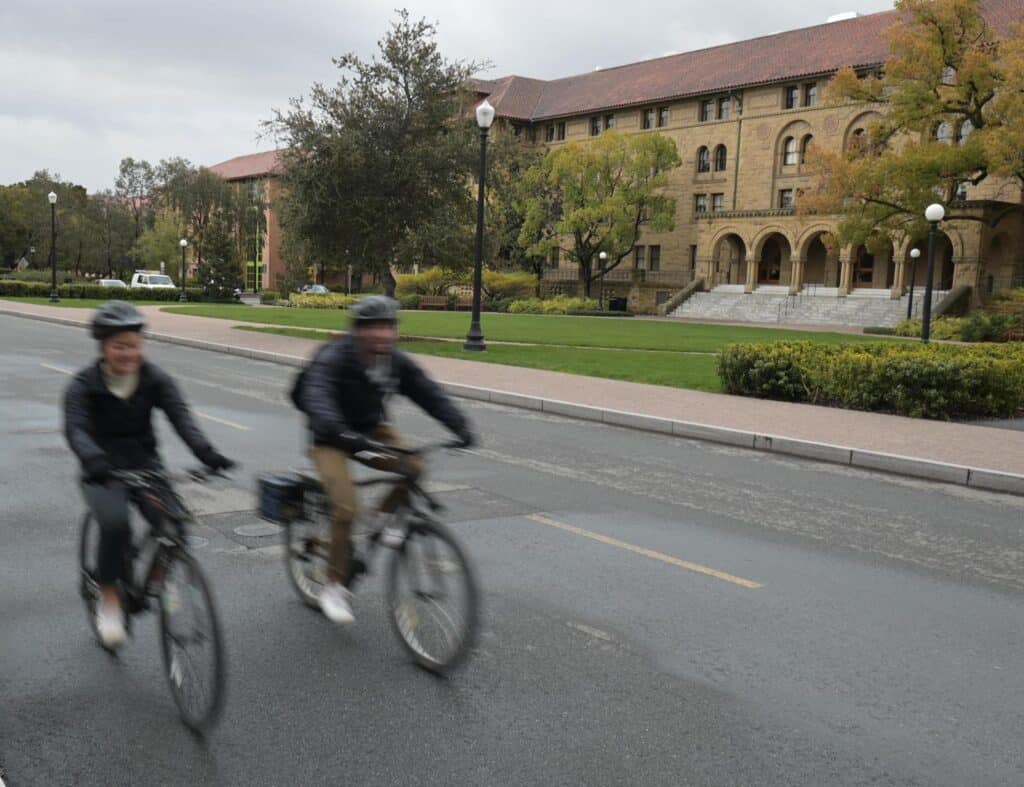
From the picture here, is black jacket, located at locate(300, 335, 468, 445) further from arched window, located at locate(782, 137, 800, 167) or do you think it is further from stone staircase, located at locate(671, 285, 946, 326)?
arched window, located at locate(782, 137, 800, 167)

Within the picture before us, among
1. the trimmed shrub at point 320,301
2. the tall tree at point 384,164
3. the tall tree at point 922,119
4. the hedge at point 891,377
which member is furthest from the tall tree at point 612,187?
the hedge at point 891,377

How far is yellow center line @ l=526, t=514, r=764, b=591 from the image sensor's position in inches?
221

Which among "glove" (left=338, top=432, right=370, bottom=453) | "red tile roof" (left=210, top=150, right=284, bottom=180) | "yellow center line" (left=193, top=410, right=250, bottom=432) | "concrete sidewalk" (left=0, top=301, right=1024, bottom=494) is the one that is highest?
"red tile roof" (left=210, top=150, right=284, bottom=180)

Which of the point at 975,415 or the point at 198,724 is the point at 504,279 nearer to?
the point at 975,415

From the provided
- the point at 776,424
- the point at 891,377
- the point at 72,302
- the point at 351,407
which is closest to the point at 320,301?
the point at 72,302

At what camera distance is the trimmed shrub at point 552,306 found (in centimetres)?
5647

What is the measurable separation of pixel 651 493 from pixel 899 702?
4.10 meters

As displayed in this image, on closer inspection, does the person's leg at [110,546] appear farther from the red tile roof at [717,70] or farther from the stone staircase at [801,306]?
the red tile roof at [717,70]

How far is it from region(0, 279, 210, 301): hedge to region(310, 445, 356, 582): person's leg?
46313mm

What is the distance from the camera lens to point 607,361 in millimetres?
20234

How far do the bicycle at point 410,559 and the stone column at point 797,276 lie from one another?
167 feet

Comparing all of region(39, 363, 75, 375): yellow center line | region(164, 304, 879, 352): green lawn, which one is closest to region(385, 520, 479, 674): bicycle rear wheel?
region(39, 363, 75, 375): yellow center line

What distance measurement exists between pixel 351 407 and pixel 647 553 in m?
2.63

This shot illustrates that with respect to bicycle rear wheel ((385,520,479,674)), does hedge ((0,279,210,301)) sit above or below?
above
